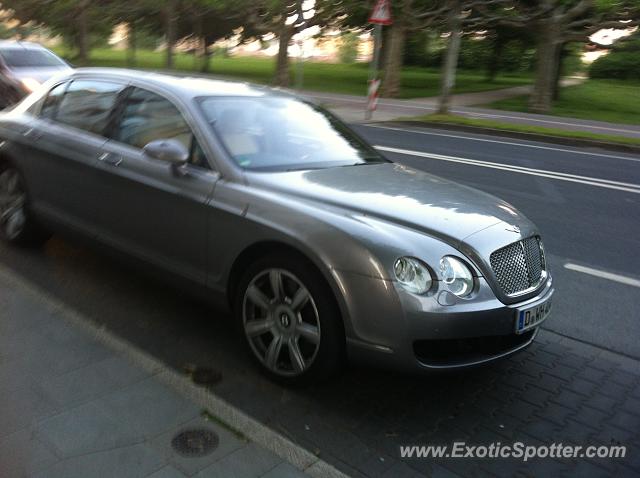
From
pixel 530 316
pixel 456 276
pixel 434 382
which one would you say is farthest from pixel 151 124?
pixel 530 316

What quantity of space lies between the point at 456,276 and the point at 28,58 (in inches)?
457

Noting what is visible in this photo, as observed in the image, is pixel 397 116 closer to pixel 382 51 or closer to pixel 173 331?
pixel 173 331

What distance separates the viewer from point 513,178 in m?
9.66

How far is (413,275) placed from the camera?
2.90m

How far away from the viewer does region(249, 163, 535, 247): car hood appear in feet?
10.5

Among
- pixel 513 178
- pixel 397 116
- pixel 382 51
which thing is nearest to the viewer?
pixel 513 178

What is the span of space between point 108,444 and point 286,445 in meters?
0.77

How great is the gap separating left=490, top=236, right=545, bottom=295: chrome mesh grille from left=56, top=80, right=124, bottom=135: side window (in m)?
2.85

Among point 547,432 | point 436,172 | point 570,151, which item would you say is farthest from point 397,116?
point 547,432

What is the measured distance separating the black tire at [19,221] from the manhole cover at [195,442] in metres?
2.92

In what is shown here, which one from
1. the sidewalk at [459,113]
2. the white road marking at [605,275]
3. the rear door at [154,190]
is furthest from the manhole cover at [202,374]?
the sidewalk at [459,113]

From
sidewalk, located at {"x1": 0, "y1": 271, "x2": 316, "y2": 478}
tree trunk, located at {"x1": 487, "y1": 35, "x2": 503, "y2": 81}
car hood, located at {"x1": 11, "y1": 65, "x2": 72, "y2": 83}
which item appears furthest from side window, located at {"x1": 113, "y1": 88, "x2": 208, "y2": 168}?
tree trunk, located at {"x1": 487, "y1": 35, "x2": 503, "y2": 81}

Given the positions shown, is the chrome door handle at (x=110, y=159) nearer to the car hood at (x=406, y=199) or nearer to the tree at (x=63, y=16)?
the car hood at (x=406, y=199)

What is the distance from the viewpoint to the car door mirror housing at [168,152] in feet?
11.9
